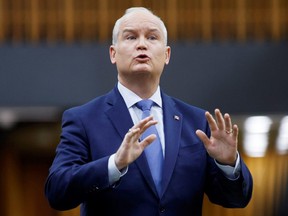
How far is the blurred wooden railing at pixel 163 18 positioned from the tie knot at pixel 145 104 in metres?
5.59

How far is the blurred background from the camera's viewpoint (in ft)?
30.4

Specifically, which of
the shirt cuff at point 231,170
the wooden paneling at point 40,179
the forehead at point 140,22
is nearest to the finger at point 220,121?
the shirt cuff at point 231,170

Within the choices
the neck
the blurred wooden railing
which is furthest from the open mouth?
the blurred wooden railing

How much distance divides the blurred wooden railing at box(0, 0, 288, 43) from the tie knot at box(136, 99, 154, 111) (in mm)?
5592

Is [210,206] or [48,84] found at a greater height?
[48,84]

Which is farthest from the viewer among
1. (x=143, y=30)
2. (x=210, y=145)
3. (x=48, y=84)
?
(x=48, y=84)

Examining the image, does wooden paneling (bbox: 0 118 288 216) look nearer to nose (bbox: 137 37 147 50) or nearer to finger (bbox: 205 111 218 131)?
nose (bbox: 137 37 147 50)

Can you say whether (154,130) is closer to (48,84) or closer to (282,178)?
(48,84)

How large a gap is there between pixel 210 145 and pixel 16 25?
6.12m

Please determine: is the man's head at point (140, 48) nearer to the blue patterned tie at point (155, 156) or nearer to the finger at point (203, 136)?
the blue patterned tie at point (155, 156)

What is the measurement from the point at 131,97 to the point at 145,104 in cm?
9

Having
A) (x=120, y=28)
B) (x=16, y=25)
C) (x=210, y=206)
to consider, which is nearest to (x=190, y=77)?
(x=16, y=25)

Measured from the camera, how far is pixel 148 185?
386 centimetres

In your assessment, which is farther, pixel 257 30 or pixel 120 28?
pixel 257 30
